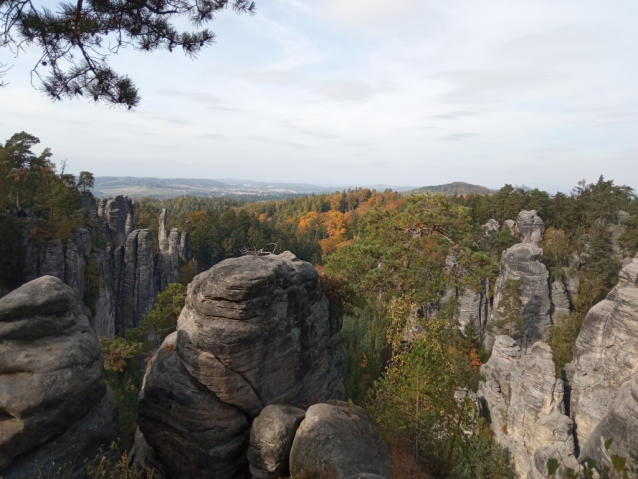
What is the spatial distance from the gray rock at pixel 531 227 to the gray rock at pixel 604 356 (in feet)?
59.1

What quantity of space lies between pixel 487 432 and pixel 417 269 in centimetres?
1441

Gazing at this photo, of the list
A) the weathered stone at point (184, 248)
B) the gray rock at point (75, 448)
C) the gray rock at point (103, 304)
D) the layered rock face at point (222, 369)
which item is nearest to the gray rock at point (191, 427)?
the layered rock face at point (222, 369)

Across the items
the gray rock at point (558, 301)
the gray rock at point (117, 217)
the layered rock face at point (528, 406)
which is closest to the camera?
the layered rock face at point (528, 406)

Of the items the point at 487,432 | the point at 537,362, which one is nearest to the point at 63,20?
the point at 537,362

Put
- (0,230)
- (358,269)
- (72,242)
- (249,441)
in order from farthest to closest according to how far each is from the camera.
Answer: (72,242) < (0,230) < (358,269) < (249,441)

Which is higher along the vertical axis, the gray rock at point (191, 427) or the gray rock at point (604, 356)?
the gray rock at point (191, 427)

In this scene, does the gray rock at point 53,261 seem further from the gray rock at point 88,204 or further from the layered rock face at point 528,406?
the layered rock face at point 528,406

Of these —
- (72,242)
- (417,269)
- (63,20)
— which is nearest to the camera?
(63,20)

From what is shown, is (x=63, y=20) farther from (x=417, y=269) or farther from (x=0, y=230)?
(x=0, y=230)

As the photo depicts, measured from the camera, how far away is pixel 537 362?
22.1 meters

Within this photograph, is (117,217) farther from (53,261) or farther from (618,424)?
(618,424)

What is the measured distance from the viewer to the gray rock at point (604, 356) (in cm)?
1980

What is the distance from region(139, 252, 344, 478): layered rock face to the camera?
28.1 feet

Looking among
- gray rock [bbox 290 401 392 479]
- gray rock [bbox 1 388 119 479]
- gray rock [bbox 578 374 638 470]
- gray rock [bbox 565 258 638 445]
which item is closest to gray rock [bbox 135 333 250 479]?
gray rock [bbox 1 388 119 479]
